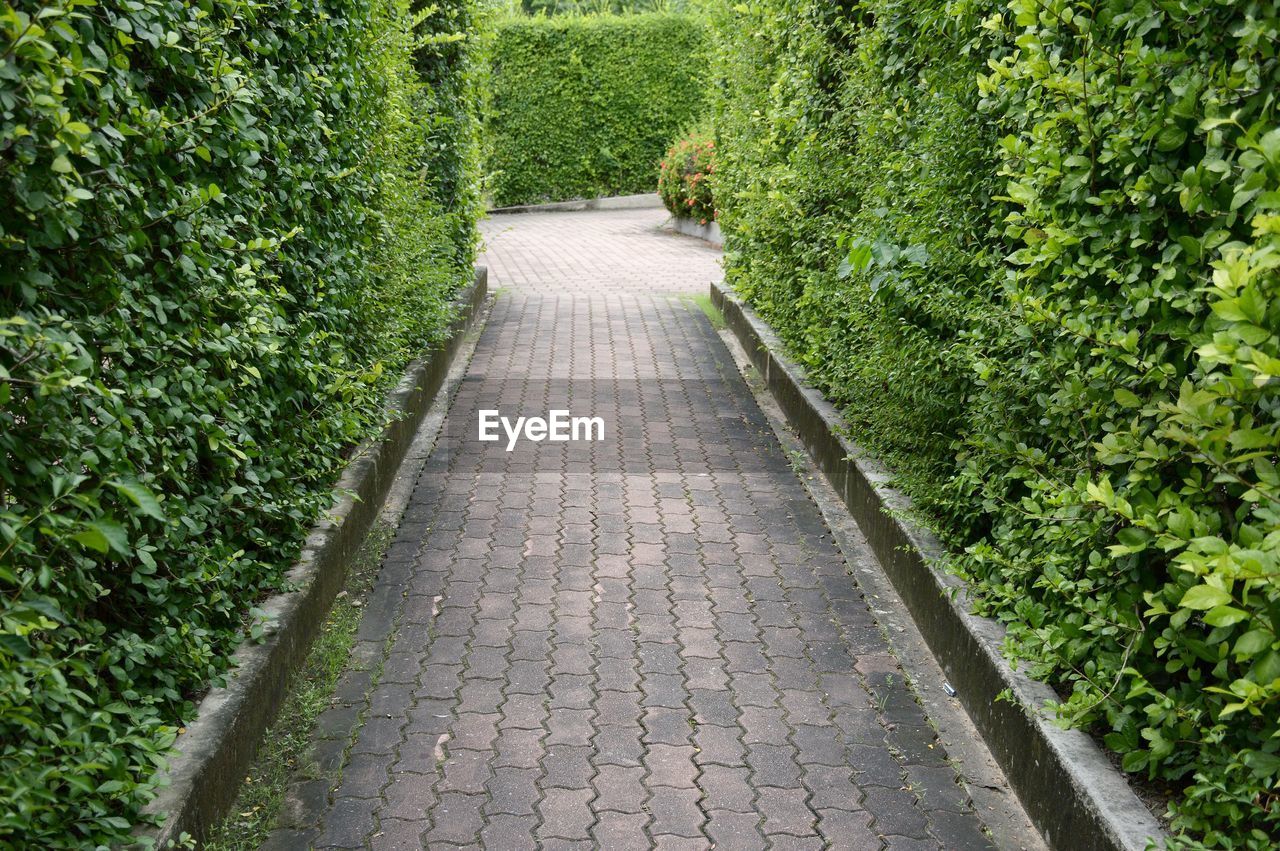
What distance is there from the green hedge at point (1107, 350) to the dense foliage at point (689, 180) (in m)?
15.4

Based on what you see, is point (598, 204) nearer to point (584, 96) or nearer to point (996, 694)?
point (584, 96)

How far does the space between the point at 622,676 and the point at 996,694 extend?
158 cm

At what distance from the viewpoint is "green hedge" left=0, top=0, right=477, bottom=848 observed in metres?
2.66

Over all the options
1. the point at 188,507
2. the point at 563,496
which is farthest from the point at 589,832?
the point at 563,496

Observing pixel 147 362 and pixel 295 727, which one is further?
pixel 295 727

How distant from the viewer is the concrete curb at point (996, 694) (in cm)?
334

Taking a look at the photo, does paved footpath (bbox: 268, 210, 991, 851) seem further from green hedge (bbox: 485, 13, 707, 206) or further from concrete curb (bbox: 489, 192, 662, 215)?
concrete curb (bbox: 489, 192, 662, 215)

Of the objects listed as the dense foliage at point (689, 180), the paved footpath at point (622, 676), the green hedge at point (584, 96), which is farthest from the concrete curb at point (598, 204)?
the paved footpath at point (622, 676)

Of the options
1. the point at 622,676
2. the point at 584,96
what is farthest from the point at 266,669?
the point at 584,96

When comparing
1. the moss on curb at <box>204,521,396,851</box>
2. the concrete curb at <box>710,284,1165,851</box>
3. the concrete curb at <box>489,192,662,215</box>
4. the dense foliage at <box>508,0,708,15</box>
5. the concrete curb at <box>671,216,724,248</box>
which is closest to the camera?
the concrete curb at <box>710,284,1165,851</box>

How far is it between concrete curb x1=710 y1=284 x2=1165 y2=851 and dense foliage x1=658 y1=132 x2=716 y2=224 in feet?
48.5

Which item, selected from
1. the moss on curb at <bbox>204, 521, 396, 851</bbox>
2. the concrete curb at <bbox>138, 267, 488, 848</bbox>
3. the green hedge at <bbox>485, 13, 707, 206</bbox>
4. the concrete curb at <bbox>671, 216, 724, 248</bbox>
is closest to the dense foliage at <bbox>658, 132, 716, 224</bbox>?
the concrete curb at <bbox>671, 216, 724, 248</bbox>

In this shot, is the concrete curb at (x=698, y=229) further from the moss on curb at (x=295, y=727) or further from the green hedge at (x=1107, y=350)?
the moss on curb at (x=295, y=727)

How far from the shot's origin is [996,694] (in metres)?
4.25
